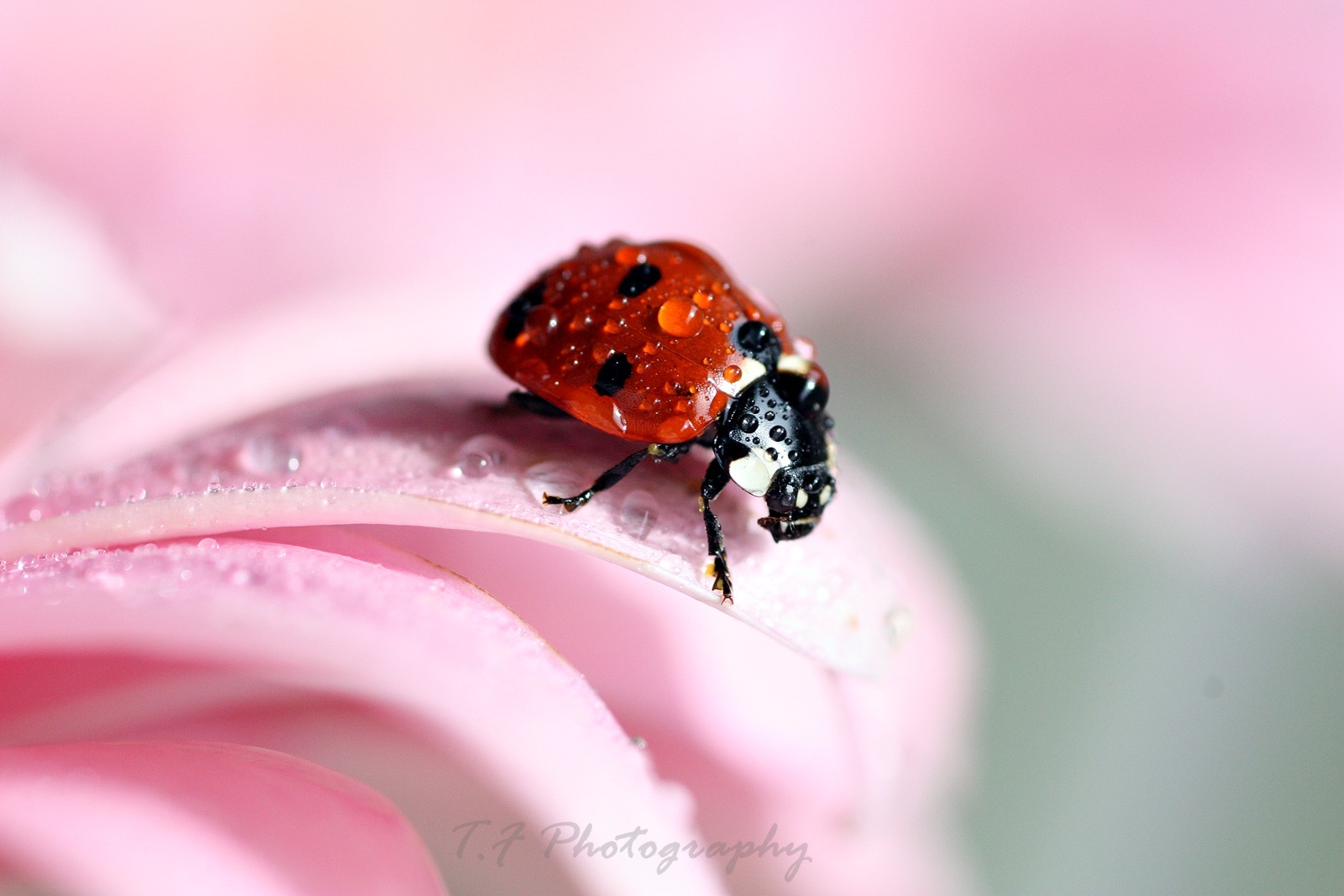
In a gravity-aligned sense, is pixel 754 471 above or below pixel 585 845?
above

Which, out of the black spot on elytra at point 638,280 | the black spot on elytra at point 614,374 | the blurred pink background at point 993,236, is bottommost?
the black spot on elytra at point 614,374

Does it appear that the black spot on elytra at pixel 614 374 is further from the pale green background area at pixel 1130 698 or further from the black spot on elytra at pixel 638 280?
the pale green background area at pixel 1130 698

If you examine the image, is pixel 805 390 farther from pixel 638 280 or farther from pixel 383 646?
pixel 383 646

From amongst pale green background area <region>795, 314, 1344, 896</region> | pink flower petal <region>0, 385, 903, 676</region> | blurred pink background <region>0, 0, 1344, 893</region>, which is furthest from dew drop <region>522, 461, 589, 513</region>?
pale green background area <region>795, 314, 1344, 896</region>

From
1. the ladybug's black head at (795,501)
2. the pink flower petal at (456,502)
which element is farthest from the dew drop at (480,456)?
the ladybug's black head at (795,501)

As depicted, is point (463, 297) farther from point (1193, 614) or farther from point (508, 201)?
point (1193, 614)

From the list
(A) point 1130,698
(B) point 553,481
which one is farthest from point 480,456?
(A) point 1130,698
